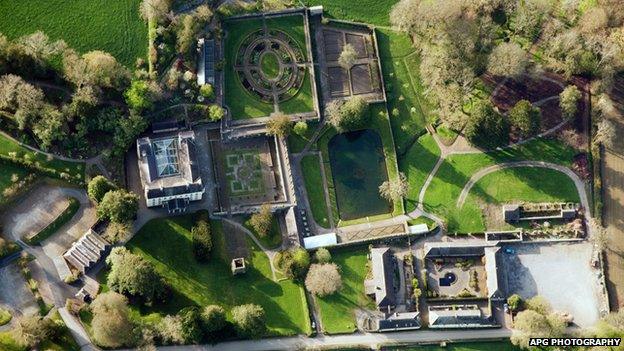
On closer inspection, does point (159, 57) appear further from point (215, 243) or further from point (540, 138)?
point (540, 138)

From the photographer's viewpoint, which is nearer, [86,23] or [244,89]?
[86,23]

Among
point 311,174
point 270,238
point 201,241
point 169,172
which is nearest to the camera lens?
point 201,241

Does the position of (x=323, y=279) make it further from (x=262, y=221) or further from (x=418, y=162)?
(x=418, y=162)

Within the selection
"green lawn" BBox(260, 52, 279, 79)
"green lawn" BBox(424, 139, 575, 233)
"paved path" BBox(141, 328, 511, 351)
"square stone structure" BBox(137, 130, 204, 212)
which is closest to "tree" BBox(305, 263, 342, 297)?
"paved path" BBox(141, 328, 511, 351)

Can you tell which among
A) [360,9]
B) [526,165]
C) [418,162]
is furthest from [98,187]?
[526,165]

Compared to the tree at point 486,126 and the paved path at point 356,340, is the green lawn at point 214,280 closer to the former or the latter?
the paved path at point 356,340

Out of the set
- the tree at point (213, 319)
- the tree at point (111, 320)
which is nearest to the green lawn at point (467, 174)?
the tree at point (213, 319)

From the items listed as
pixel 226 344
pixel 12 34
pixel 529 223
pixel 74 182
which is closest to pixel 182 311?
pixel 226 344
